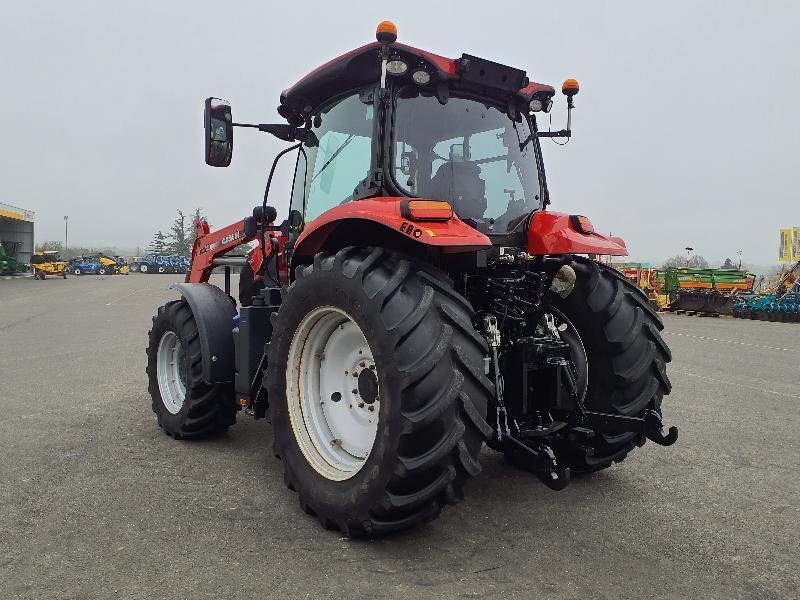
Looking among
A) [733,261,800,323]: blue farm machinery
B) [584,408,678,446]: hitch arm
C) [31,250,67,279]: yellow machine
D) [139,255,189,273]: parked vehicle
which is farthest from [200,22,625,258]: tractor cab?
[139,255,189,273]: parked vehicle

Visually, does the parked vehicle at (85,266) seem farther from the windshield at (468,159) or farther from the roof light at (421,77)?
the roof light at (421,77)

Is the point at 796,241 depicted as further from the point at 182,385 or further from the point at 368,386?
the point at 368,386

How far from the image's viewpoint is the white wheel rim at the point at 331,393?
3363mm

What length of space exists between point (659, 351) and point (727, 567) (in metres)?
1.29

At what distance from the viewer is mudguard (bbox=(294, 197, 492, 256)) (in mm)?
2789

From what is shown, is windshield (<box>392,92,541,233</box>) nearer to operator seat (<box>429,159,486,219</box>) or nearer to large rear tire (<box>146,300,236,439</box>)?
operator seat (<box>429,159,486,219</box>)

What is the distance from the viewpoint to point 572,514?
3445mm

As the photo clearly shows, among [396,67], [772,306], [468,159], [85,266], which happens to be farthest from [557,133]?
[85,266]

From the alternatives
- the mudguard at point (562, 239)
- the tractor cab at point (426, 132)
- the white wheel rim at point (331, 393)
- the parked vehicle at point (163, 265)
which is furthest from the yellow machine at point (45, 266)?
the mudguard at point (562, 239)

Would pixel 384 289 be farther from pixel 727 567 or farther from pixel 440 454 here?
pixel 727 567

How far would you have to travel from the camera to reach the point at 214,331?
4.62m

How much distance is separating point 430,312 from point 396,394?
0.41 metres

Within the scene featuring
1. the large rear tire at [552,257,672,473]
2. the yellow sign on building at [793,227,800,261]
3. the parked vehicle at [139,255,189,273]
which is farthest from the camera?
the parked vehicle at [139,255,189,273]

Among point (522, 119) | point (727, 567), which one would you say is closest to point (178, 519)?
point (727, 567)
